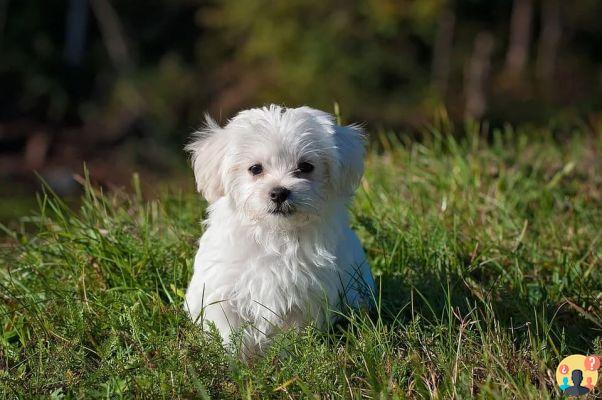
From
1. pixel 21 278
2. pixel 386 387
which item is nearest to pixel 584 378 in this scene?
pixel 386 387

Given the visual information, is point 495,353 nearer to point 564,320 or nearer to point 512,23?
point 564,320

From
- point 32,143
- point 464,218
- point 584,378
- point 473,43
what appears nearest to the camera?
point 584,378

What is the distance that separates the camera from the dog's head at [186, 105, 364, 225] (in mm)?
3623

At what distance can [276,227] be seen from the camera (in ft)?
12.0

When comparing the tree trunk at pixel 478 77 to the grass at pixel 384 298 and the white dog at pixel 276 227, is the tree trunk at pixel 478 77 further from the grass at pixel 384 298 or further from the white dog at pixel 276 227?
the white dog at pixel 276 227

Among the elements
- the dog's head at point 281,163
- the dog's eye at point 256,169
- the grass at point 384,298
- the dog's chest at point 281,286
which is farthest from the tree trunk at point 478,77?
the dog's chest at point 281,286

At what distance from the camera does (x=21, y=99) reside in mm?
14070

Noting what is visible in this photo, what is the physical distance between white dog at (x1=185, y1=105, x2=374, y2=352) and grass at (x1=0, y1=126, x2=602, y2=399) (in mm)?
168

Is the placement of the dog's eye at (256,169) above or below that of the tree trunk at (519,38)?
above

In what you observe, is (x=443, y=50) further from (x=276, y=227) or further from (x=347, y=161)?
(x=276, y=227)

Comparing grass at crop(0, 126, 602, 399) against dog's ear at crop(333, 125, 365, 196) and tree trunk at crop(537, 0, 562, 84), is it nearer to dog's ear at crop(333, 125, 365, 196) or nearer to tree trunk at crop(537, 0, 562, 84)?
dog's ear at crop(333, 125, 365, 196)

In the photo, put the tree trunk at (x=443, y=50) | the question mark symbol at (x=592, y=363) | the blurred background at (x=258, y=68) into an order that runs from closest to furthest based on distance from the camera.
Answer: the question mark symbol at (x=592, y=363) < the blurred background at (x=258, y=68) < the tree trunk at (x=443, y=50)

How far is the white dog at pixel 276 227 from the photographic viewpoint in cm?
363

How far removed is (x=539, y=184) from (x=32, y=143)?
30.3ft
